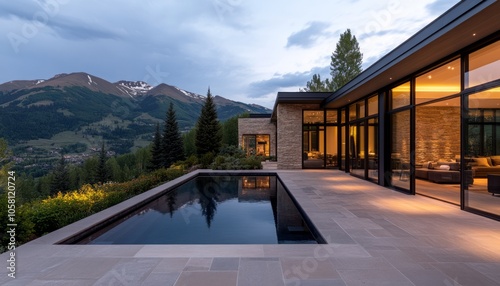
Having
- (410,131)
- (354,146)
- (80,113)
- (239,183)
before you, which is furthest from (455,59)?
(80,113)

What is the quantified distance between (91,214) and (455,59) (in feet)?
28.9

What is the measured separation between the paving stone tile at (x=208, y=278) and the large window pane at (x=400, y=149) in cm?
735

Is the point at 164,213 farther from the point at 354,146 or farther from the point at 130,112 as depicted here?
the point at 130,112

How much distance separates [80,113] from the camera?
60.7 m

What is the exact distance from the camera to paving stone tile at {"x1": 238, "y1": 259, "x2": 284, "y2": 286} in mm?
2895

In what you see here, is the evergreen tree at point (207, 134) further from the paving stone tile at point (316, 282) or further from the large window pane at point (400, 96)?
the paving stone tile at point (316, 282)

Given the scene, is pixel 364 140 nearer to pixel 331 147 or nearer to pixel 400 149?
pixel 400 149

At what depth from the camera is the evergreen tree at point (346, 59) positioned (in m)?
30.9

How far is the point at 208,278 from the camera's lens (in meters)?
2.99

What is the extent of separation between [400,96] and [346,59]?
79.8 ft

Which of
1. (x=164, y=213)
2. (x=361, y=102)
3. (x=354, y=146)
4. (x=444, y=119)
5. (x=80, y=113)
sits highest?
(x=80, y=113)

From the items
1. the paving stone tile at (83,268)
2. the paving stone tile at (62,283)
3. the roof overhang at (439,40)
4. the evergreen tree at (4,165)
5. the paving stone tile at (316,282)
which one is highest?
the roof overhang at (439,40)

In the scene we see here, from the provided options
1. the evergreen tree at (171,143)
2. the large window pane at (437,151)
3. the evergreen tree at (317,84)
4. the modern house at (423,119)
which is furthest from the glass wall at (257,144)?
the large window pane at (437,151)

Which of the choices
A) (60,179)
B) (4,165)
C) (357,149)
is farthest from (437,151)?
(60,179)
